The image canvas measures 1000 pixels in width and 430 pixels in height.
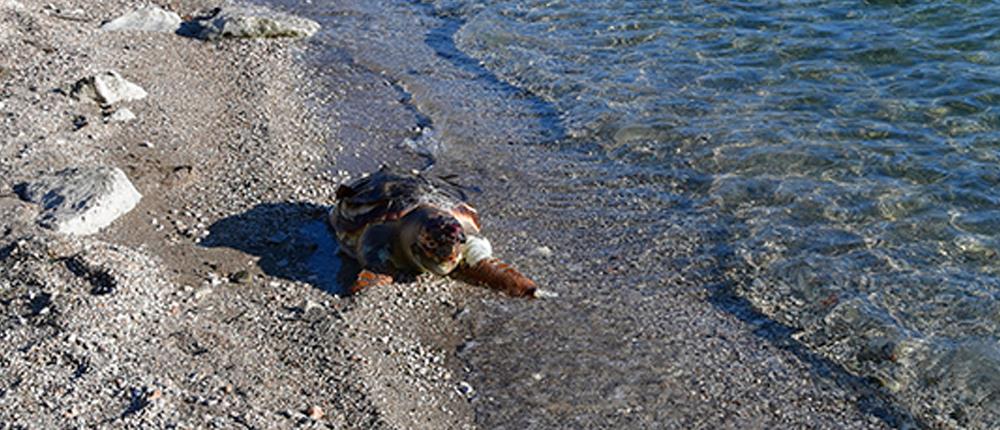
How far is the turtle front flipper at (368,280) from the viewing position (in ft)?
23.9

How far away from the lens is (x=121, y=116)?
9883mm

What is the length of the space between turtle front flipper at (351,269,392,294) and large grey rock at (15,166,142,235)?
205 centimetres

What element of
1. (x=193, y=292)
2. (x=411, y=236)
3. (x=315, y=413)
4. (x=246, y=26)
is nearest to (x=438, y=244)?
(x=411, y=236)

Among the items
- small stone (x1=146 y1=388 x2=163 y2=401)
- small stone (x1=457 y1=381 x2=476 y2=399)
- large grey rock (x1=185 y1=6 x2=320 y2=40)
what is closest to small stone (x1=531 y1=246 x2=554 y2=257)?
small stone (x1=457 y1=381 x2=476 y2=399)

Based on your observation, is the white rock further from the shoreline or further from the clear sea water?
the clear sea water

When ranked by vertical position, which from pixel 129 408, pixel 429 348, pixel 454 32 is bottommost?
pixel 454 32

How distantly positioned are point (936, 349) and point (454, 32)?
29.1 feet

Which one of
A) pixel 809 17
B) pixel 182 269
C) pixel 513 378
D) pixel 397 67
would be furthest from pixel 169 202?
pixel 809 17

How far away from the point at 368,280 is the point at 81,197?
7.78ft

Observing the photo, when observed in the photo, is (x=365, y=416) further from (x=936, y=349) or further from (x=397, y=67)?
(x=397, y=67)

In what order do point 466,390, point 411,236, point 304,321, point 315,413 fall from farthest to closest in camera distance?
point 411,236 → point 304,321 → point 466,390 → point 315,413

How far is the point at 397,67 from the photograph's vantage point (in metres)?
12.8

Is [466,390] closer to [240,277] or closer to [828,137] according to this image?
[240,277]

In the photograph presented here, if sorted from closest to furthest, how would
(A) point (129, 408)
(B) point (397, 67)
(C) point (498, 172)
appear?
(A) point (129, 408), (C) point (498, 172), (B) point (397, 67)
